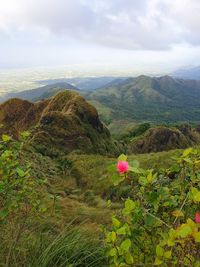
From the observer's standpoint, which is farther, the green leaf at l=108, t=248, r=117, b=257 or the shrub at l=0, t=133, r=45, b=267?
the shrub at l=0, t=133, r=45, b=267

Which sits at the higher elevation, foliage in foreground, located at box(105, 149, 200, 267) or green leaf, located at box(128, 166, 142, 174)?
green leaf, located at box(128, 166, 142, 174)

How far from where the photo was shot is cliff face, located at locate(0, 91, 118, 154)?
122ft

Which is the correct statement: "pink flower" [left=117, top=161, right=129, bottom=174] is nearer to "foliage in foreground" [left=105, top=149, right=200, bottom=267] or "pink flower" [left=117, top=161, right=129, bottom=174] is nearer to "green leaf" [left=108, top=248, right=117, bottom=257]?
"foliage in foreground" [left=105, top=149, right=200, bottom=267]

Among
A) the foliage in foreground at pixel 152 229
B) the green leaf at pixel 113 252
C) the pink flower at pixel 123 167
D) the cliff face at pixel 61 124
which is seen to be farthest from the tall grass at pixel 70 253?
the cliff face at pixel 61 124

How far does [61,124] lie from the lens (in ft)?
129

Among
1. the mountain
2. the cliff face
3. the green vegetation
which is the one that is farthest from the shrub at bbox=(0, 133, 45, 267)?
the mountain

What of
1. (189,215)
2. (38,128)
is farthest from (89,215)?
(38,128)

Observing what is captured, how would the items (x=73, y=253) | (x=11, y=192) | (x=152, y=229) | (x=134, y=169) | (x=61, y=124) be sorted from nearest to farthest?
(x=134, y=169) < (x=152, y=229) < (x=11, y=192) < (x=73, y=253) < (x=61, y=124)

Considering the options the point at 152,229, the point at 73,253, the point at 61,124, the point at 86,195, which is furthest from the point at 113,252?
the point at 61,124

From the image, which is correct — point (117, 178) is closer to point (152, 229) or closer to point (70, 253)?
point (152, 229)

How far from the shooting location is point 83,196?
68.8ft

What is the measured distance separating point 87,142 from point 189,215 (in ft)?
118

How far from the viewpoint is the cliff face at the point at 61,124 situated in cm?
3704

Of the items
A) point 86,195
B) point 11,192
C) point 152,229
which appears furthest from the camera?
point 86,195
